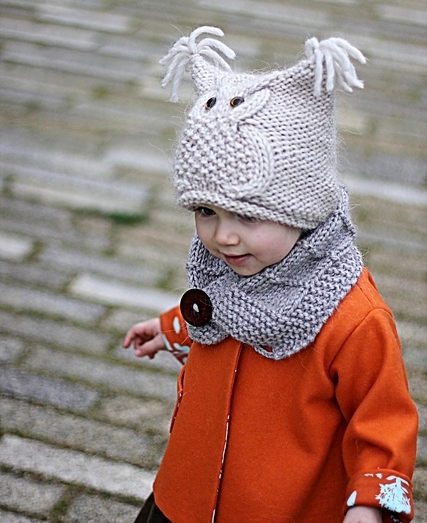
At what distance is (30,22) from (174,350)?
3.76 m

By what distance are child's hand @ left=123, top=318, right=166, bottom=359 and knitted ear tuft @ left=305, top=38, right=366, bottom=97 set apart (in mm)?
818

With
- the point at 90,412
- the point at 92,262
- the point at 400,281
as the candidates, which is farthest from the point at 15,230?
the point at 400,281

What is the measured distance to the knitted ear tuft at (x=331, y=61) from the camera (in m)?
1.49

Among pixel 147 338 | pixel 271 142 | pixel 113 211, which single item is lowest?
pixel 113 211

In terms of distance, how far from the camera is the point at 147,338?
219 centimetres

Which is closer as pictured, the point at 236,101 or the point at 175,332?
the point at 236,101

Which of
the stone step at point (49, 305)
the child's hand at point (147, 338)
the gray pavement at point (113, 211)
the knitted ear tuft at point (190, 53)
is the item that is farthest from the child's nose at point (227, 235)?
the stone step at point (49, 305)

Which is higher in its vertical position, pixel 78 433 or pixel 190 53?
pixel 190 53

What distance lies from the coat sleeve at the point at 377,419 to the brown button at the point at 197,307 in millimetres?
276

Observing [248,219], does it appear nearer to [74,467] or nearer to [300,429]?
[300,429]

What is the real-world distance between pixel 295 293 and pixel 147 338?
653mm

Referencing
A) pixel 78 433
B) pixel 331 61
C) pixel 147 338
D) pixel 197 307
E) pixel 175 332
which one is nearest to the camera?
pixel 331 61

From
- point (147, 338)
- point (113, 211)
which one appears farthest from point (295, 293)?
point (113, 211)

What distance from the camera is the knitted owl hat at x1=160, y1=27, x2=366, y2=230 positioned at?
4.91 feet
